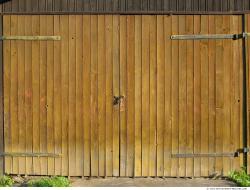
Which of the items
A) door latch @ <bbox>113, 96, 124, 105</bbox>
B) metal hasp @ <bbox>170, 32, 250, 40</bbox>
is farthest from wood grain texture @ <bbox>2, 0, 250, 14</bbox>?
door latch @ <bbox>113, 96, 124, 105</bbox>

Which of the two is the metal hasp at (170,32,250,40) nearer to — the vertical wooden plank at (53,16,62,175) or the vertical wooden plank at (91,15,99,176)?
the vertical wooden plank at (91,15,99,176)

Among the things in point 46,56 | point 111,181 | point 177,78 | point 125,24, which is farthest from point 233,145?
point 46,56

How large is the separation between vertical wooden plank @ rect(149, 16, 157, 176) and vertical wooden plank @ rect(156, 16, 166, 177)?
2.1 inches

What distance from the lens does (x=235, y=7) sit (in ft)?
26.2

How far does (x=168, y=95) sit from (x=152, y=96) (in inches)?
8.9

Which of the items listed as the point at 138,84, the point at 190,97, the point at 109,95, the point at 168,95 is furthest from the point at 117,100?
the point at 190,97

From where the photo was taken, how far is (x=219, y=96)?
804cm

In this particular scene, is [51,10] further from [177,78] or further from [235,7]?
[235,7]

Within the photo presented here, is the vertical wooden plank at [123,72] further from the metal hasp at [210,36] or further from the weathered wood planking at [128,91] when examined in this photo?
the metal hasp at [210,36]

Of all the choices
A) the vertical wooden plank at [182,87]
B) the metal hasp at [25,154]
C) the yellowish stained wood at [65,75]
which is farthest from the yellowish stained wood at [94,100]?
the vertical wooden plank at [182,87]

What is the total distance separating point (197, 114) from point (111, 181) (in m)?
1.52

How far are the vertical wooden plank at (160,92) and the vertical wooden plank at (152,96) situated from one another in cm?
5

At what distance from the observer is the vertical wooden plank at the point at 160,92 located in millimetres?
8039

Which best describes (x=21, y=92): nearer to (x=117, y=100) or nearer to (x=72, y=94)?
(x=72, y=94)
